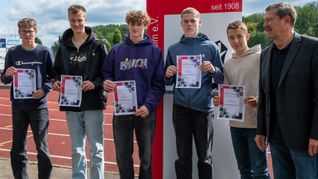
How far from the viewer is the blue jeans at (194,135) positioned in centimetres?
452

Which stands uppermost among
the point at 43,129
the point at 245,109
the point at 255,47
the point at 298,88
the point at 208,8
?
the point at 208,8

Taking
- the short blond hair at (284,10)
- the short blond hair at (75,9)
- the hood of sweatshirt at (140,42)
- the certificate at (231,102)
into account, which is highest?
the short blond hair at (75,9)

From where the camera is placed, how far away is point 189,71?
451cm

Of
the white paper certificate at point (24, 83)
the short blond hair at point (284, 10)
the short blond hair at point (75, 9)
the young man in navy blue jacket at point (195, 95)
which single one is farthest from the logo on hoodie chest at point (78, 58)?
the short blond hair at point (284, 10)

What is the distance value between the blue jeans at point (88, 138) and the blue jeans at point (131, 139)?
26 cm

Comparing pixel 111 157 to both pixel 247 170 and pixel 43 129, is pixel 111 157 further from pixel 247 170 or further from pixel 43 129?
pixel 247 170

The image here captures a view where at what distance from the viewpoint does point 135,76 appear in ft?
14.9

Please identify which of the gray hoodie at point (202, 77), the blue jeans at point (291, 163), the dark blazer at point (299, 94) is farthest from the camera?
the gray hoodie at point (202, 77)

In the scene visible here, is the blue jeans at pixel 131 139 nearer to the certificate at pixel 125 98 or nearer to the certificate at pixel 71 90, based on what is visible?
the certificate at pixel 125 98

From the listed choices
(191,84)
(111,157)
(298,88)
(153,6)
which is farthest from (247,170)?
(111,157)

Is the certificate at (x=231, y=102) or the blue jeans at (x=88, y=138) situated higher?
the certificate at (x=231, y=102)

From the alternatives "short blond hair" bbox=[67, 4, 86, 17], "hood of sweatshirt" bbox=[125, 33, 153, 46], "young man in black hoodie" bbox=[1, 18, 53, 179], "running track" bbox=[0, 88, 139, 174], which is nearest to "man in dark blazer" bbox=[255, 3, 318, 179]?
"hood of sweatshirt" bbox=[125, 33, 153, 46]

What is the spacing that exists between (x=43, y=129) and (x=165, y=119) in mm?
1584

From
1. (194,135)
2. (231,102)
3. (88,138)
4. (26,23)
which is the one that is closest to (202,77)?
(231,102)
